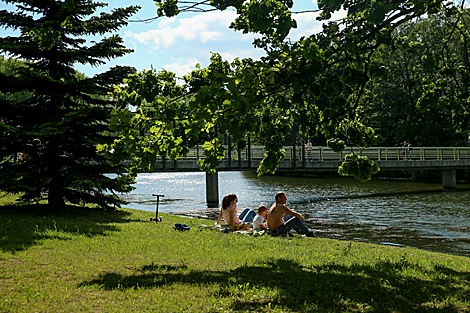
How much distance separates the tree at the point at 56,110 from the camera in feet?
40.7

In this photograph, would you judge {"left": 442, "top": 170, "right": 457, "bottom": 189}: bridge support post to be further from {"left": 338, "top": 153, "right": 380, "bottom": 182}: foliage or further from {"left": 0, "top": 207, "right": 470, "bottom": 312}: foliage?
{"left": 338, "top": 153, "right": 380, "bottom": 182}: foliage

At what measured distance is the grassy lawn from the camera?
15.7 feet

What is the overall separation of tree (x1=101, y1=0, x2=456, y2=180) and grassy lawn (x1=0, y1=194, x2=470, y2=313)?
1.70 metres

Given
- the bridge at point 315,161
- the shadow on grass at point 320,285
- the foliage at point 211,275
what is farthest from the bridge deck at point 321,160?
the shadow on grass at point 320,285

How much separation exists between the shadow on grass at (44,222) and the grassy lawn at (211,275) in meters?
0.07

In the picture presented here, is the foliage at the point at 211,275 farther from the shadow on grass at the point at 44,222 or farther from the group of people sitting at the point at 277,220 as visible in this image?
the group of people sitting at the point at 277,220

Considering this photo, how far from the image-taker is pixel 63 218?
39.4 ft

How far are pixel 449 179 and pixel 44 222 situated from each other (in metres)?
39.9

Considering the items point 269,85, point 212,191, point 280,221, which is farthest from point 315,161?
point 269,85

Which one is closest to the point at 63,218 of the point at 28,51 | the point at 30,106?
the point at 30,106

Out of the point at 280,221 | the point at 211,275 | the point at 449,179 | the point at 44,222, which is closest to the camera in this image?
the point at 211,275

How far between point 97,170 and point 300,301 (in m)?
10.5

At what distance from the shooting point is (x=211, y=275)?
6023 millimetres

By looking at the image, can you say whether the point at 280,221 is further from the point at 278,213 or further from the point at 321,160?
the point at 321,160
